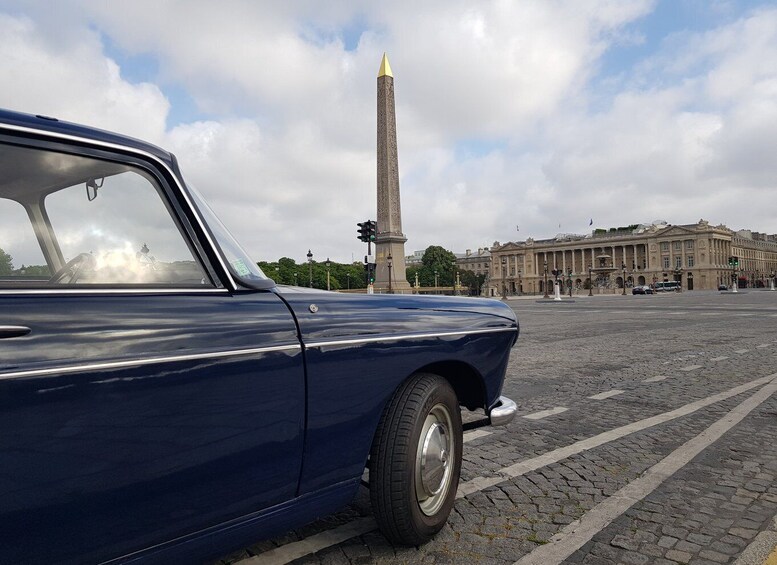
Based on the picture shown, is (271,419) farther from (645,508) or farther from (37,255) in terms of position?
(645,508)

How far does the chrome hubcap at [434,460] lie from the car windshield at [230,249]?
1.07m

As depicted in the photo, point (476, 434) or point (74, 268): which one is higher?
point (74, 268)

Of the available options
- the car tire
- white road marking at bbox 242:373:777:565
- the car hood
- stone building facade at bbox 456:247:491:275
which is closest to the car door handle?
the car hood

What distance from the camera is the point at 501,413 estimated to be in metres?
3.14

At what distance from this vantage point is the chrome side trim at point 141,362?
4.52 ft

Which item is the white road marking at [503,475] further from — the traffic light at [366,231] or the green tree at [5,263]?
the traffic light at [366,231]

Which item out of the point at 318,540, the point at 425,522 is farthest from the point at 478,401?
the point at 318,540

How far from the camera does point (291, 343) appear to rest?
6.44ft

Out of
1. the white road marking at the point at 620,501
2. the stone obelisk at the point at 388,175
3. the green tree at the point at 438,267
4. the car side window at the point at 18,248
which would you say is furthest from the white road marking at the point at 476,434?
the green tree at the point at 438,267

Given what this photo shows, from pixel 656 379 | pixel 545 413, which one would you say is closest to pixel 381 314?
pixel 545 413

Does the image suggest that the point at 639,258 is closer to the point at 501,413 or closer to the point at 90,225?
the point at 501,413

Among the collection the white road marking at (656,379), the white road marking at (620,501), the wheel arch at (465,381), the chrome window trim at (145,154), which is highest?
the chrome window trim at (145,154)

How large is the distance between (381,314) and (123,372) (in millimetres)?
1118

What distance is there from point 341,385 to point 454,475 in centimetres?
102
